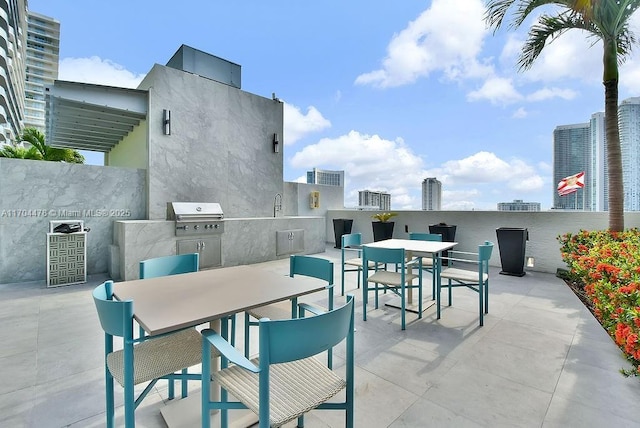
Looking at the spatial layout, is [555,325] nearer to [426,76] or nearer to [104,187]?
[426,76]

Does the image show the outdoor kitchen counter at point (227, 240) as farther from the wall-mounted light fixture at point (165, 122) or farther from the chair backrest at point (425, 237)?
the chair backrest at point (425, 237)

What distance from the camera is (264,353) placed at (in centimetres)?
96

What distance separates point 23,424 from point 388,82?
7.89 meters

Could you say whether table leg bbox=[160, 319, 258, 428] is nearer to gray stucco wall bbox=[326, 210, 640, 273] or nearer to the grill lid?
the grill lid

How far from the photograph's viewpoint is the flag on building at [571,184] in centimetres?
563

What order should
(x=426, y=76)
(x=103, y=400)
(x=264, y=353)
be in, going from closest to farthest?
(x=264, y=353) → (x=103, y=400) → (x=426, y=76)

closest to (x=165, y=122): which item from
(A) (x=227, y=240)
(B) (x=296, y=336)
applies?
(A) (x=227, y=240)

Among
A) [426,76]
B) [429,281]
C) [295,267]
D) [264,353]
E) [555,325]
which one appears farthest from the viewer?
[426,76]

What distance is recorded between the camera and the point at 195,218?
5363mm

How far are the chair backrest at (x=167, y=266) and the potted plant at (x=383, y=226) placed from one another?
572 centimetres

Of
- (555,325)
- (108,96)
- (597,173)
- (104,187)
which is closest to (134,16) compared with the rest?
(108,96)

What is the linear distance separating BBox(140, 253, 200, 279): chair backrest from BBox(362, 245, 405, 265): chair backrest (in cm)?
171

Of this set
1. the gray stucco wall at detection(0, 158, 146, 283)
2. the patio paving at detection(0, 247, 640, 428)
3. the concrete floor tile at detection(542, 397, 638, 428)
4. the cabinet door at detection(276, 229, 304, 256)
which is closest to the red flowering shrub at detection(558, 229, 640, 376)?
the patio paving at detection(0, 247, 640, 428)

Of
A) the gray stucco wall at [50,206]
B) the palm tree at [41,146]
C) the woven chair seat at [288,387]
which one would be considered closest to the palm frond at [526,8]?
the woven chair seat at [288,387]
